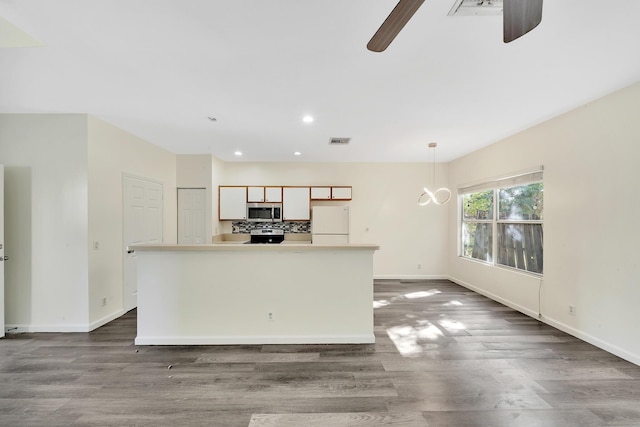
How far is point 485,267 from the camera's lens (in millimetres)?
4691

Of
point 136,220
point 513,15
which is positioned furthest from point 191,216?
point 513,15

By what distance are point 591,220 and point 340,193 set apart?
147 inches

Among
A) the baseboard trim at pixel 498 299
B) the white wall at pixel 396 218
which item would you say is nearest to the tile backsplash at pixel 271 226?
the white wall at pixel 396 218

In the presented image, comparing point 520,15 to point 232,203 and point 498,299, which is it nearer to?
point 498,299

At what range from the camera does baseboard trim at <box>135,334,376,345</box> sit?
2855mm

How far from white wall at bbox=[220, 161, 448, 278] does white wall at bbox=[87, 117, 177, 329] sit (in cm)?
340

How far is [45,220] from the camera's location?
321 centimetres

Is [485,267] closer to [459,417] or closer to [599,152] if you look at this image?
[599,152]

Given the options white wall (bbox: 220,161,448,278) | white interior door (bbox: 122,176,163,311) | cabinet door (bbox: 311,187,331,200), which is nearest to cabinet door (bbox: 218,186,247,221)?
white interior door (bbox: 122,176,163,311)

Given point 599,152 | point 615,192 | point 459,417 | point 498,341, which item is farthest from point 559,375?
point 599,152

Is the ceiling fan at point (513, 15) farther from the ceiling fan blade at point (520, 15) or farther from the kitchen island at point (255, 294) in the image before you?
the kitchen island at point (255, 294)

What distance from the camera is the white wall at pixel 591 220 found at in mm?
2557

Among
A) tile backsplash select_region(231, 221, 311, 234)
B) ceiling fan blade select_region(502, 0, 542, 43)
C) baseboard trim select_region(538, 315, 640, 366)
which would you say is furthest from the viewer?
tile backsplash select_region(231, 221, 311, 234)

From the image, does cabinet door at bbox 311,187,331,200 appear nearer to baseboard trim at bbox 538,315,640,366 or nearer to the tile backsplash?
the tile backsplash
